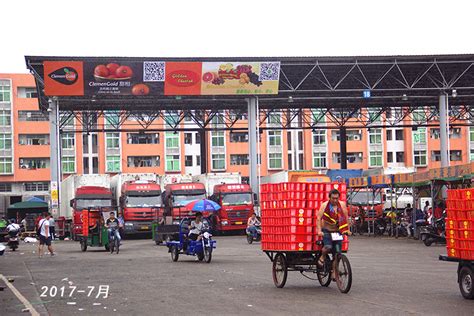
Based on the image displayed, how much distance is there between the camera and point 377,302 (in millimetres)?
13000

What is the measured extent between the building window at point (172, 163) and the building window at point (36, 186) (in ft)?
42.4

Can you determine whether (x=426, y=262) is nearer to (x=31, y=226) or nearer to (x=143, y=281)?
(x=143, y=281)

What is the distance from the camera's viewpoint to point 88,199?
159 ft

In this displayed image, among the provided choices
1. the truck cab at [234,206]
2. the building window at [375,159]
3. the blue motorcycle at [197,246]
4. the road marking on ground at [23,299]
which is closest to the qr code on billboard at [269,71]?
the truck cab at [234,206]

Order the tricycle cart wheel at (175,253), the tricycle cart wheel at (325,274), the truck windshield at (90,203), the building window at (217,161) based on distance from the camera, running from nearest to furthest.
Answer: the tricycle cart wheel at (325,274), the tricycle cart wheel at (175,253), the truck windshield at (90,203), the building window at (217,161)

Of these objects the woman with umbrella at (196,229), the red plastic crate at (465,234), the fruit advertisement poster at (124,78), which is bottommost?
the woman with umbrella at (196,229)

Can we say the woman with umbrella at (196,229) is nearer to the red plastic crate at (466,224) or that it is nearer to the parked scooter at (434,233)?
the parked scooter at (434,233)

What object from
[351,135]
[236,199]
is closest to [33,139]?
[351,135]

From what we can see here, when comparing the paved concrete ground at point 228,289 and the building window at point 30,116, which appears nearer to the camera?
the paved concrete ground at point 228,289

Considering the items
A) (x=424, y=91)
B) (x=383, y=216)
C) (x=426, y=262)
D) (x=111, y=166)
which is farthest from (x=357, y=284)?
(x=111, y=166)

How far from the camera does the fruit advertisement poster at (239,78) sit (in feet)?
161

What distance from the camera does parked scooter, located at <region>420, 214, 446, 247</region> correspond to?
31.4 m

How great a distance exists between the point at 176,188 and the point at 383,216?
11406mm

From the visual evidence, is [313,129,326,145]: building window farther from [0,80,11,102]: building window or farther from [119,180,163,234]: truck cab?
[119,180,163,234]: truck cab
